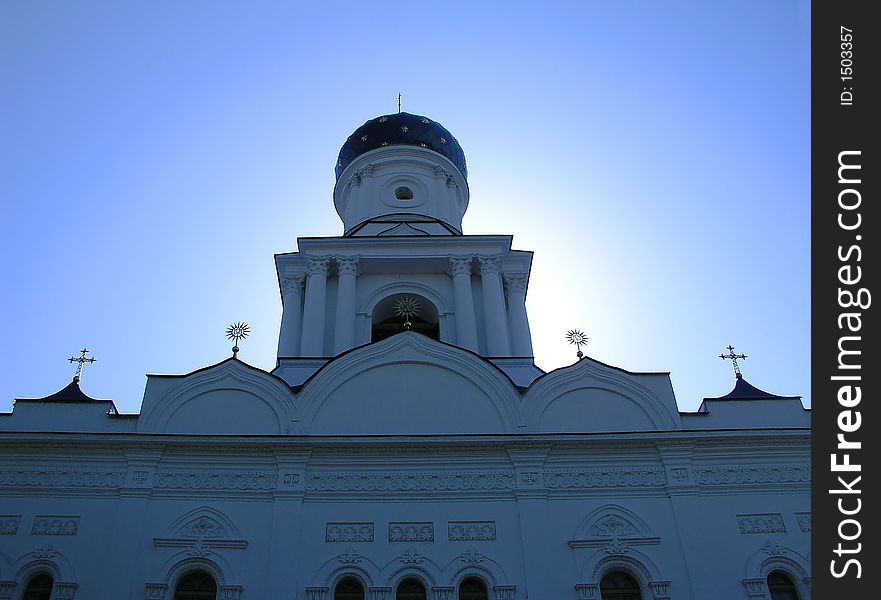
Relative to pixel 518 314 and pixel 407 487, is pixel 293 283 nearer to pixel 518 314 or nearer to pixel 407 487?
pixel 518 314

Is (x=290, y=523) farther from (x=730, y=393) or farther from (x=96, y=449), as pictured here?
(x=730, y=393)

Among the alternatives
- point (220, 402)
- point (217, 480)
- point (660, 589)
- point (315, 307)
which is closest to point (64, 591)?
point (217, 480)

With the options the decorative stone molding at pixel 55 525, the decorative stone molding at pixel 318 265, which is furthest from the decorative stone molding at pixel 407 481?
the decorative stone molding at pixel 318 265

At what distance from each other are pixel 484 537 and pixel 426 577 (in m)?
1.01

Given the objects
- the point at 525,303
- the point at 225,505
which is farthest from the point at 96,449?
the point at 525,303

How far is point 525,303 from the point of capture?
17.5m

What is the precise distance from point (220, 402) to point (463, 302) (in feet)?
19.0

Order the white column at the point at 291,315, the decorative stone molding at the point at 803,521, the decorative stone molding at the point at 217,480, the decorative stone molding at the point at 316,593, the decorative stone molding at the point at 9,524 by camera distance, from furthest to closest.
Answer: the white column at the point at 291,315, the decorative stone molding at the point at 217,480, the decorative stone molding at the point at 803,521, the decorative stone molding at the point at 9,524, the decorative stone molding at the point at 316,593

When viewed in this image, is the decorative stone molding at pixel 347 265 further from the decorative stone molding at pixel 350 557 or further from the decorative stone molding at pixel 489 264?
the decorative stone molding at pixel 350 557

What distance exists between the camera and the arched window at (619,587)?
34.8 ft

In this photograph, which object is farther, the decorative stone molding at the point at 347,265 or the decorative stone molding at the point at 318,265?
the decorative stone molding at the point at 318,265

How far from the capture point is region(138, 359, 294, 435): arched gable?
12.2 meters

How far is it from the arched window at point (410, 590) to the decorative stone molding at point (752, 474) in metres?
4.49

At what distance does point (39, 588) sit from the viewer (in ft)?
34.3
